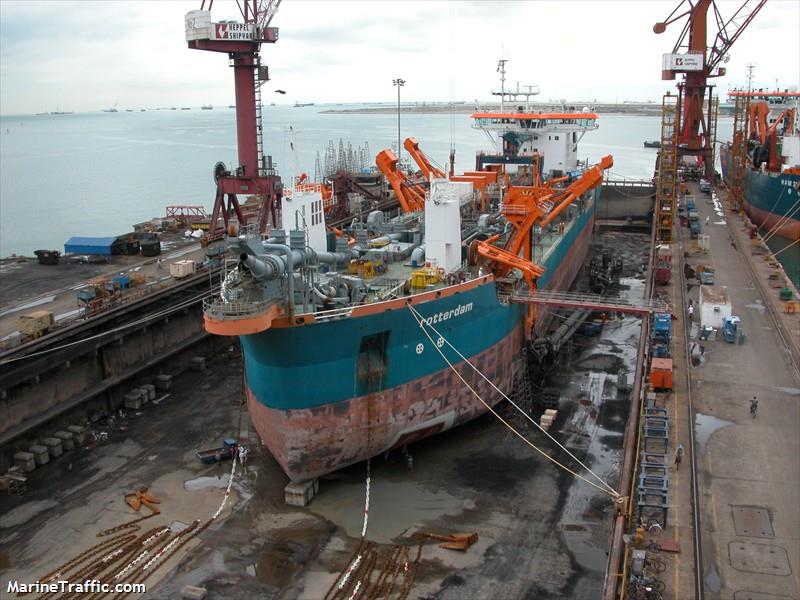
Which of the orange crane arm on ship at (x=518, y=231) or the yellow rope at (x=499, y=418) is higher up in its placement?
the orange crane arm on ship at (x=518, y=231)

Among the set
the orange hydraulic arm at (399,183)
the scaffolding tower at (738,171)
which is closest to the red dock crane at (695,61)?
the scaffolding tower at (738,171)

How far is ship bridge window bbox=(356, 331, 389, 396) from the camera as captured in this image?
17188mm

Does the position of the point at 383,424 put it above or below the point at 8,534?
above

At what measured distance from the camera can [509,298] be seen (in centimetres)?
2166

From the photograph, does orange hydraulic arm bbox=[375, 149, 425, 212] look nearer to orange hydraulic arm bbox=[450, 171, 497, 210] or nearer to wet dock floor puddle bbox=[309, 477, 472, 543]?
orange hydraulic arm bbox=[450, 171, 497, 210]

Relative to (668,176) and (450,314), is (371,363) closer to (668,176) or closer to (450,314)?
(450,314)

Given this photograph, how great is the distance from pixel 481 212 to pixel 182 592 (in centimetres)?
2069

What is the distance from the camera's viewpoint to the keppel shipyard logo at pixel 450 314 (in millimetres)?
18370

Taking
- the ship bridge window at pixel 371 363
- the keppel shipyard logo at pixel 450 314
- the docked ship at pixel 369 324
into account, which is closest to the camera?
the docked ship at pixel 369 324

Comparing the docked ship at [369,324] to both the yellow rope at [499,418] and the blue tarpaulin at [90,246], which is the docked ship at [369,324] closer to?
the yellow rope at [499,418]

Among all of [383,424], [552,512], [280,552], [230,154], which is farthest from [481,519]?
[230,154]

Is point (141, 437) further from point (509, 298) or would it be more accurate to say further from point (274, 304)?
point (509, 298)

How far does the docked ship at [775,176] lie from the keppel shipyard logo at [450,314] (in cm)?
3318

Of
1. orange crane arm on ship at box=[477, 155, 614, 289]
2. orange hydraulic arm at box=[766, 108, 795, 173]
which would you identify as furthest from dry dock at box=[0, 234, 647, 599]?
orange hydraulic arm at box=[766, 108, 795, 173]
